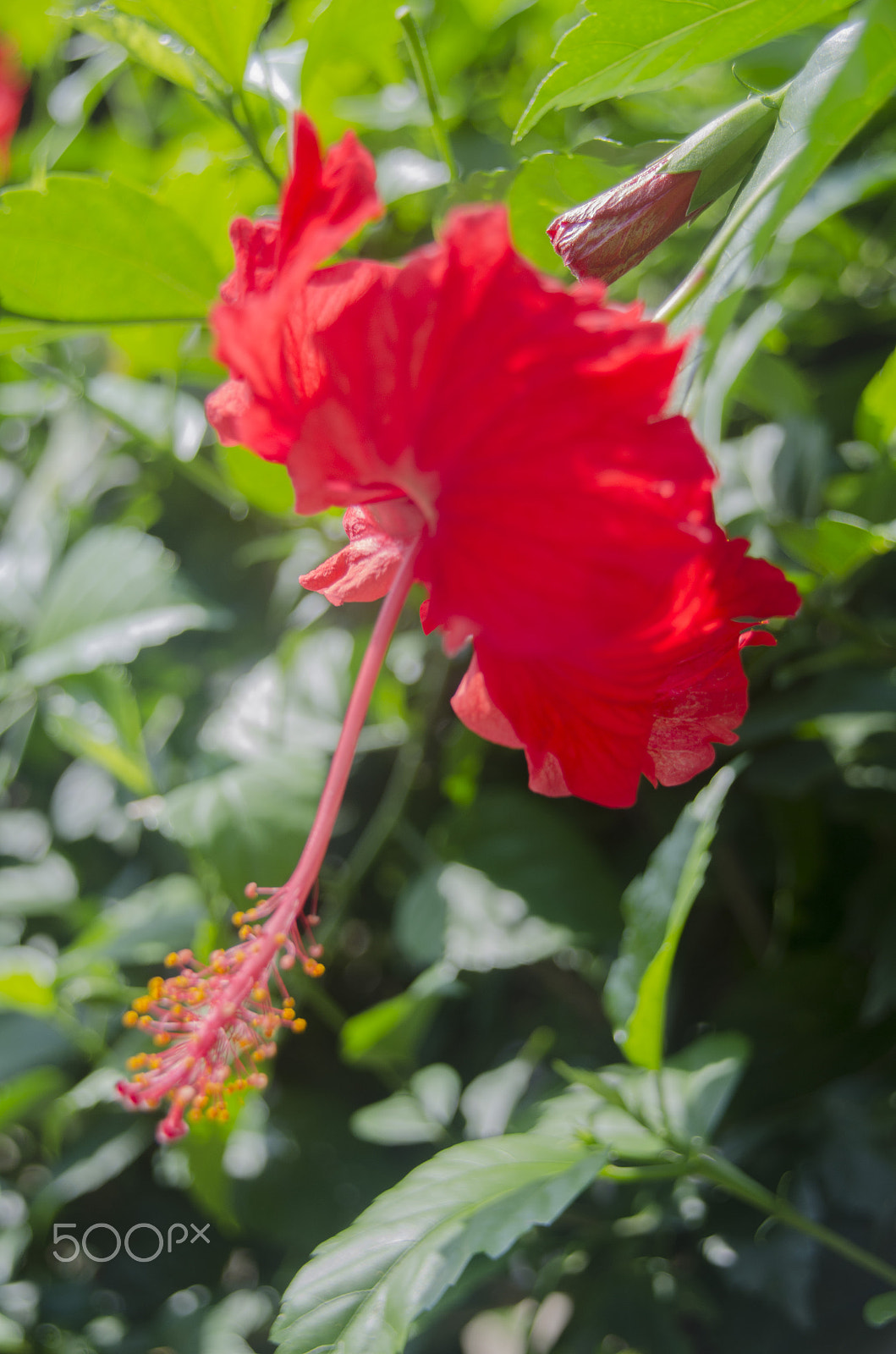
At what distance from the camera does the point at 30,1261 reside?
0.79 metres

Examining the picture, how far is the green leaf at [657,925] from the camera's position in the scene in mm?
460

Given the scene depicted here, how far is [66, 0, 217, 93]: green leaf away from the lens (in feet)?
1.50

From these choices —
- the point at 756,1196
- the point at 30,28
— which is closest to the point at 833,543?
the point at 756,1196

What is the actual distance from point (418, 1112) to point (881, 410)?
1.65 ft

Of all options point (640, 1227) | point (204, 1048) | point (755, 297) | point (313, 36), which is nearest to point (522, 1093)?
point (640, 1227)

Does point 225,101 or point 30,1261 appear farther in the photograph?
point 30,1261

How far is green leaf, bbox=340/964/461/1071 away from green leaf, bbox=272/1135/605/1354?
0.15m

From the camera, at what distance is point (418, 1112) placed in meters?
0.64

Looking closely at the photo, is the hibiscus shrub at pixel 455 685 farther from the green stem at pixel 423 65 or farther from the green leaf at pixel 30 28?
the green leaf at pixel 30 28

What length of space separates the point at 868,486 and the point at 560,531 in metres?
0.33

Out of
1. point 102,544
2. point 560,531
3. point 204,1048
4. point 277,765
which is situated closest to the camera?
point 560,531

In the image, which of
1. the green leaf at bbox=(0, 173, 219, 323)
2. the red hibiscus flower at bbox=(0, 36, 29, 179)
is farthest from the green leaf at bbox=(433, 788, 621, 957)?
the red hibiscus flower at bbox=(0, 36, 29, 179)

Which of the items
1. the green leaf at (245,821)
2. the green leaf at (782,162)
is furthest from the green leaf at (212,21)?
the green leaf at (245,821)

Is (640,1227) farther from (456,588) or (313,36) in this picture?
(313,36)
